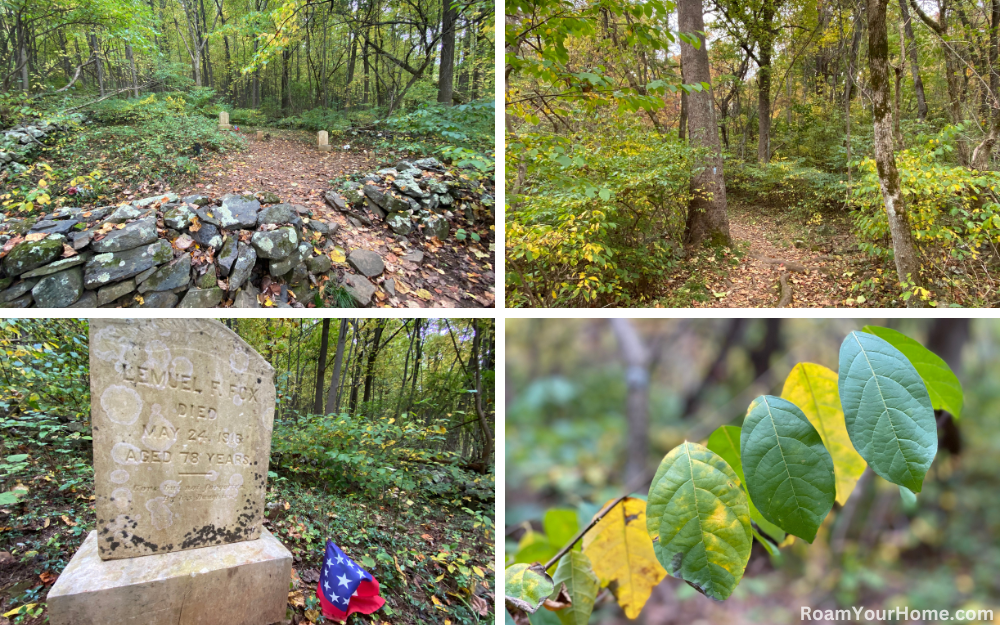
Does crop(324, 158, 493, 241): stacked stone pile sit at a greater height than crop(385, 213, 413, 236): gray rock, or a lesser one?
greater

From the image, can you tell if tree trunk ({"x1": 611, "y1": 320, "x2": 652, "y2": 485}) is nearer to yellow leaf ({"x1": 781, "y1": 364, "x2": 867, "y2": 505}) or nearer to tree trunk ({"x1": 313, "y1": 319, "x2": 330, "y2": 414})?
yellow leaf ({"x1": 781, "y1": 364, "x2": 867, "y2": 505})

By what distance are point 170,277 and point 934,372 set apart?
3.24 metres

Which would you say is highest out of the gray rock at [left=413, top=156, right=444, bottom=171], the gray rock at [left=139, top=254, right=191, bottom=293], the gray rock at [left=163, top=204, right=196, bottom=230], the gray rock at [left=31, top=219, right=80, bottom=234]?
the gray rock at [left=413, top=156, right=444, bottom=171]

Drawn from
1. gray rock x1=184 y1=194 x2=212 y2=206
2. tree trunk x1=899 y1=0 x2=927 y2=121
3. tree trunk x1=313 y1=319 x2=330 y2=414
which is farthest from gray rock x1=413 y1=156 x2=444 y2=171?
tree trunk x1=899 y1=0 x2=927 y2=121

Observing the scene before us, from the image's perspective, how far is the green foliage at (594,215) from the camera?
10.2 ft

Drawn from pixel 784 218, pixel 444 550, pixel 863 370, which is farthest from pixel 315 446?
pixel 784 218

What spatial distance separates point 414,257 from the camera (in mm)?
3338

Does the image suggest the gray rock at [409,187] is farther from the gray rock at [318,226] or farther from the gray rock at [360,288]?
the gray rock at [360,288]

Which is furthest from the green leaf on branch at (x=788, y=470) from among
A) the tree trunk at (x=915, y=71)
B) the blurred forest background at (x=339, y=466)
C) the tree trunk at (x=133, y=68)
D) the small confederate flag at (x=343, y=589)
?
the tree trunk at (x=915, y=71)

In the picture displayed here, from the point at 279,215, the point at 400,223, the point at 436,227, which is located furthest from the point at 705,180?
the point at 279,215

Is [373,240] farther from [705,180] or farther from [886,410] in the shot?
[705,180]

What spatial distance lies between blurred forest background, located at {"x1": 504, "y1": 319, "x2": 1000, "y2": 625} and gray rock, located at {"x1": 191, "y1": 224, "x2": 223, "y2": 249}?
2680mm

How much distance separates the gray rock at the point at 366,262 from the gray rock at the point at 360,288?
0.08m

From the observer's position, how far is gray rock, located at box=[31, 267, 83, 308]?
253cm
